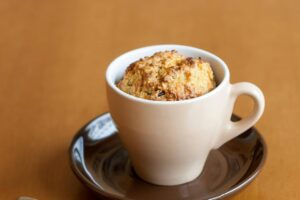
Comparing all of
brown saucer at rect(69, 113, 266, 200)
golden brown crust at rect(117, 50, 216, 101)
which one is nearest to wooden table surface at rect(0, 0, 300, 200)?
brown saucer at rect(69, 113, 266, 200)

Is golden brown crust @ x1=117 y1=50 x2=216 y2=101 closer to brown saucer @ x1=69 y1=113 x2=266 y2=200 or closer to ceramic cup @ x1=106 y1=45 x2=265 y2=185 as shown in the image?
ceramic cup @ x1=106 y1=45 x2=265 y2=185

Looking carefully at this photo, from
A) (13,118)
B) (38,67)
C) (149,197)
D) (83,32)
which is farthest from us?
(83,32)

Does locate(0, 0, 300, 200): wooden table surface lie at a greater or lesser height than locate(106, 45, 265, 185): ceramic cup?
lesser

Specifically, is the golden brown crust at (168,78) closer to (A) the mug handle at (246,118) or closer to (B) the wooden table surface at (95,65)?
(A) the mug handle at (246,118)

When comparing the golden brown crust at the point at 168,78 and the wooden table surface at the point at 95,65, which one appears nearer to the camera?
the golden brown crust at the point at 168,78

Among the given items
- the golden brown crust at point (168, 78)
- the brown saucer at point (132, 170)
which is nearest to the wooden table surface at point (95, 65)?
the brown saucer at point (132, 170)

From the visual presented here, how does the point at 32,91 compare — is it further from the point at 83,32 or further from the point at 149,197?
the point at 149,197

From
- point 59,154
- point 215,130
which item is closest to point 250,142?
point 215,130
